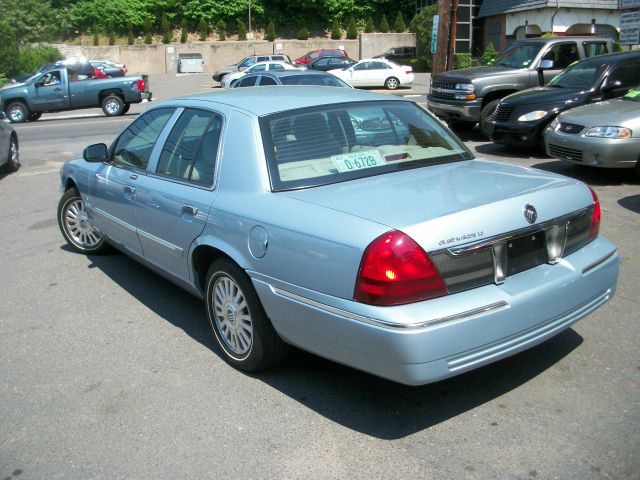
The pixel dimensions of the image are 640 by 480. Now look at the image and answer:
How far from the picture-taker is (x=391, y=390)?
3.84 m

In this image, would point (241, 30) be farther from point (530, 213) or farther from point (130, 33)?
point (530, 213)

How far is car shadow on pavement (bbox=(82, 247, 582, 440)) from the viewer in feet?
11.6

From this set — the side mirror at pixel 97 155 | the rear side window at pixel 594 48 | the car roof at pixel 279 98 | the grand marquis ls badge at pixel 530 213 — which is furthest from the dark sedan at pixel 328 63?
the grand marquis ls badge at pixel 530 213

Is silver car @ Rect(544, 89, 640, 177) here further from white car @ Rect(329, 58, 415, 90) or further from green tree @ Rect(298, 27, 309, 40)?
green tree @ Rect(298, 27, 309, 40)

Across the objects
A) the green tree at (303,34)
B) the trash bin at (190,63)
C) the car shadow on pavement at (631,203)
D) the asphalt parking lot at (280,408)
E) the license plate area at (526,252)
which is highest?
Answer: the green tree at (303,34)

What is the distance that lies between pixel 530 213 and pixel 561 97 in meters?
8.16

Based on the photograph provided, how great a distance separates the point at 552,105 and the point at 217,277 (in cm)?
836

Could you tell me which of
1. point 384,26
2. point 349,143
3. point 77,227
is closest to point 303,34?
point 384,26

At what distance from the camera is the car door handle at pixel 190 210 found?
4.19m

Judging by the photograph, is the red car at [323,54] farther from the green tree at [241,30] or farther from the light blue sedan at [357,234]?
the light blue sedan at [357,234]

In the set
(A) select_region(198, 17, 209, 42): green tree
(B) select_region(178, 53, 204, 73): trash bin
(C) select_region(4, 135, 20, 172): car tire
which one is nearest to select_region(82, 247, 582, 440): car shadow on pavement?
(C) select_region(4, 135, 20, 172): car tire

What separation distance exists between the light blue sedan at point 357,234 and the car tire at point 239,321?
1cm

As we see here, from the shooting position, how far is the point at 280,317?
3.60m

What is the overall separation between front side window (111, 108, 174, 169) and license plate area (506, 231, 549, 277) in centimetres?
278
